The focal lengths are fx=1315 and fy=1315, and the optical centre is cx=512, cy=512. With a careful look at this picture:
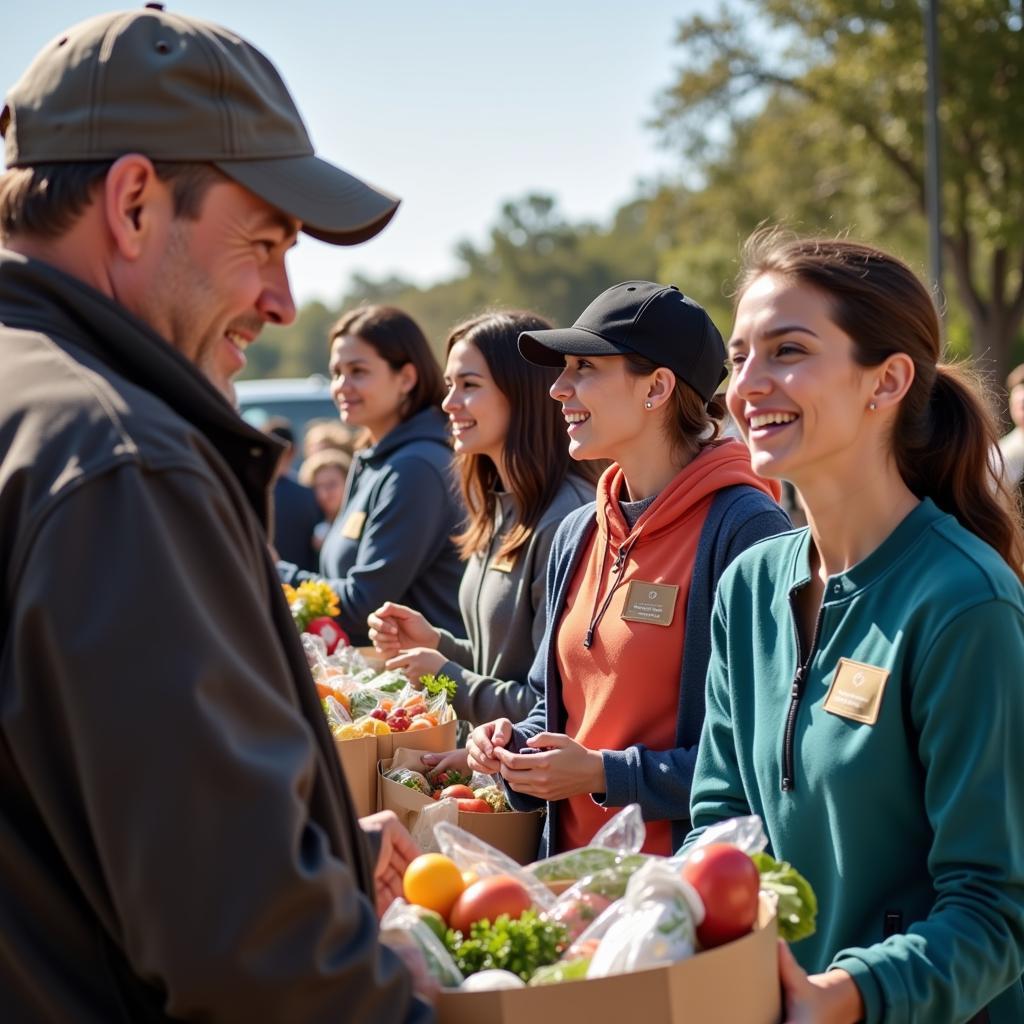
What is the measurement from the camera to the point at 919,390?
2.55 metres

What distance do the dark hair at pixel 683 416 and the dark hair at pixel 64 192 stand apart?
1.91m

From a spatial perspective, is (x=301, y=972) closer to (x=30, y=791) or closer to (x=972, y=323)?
(x=30, y=791)

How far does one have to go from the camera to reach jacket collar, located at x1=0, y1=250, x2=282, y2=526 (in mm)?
1605

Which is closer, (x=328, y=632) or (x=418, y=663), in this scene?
(x=418, y=663)

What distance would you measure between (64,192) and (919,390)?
163 cm

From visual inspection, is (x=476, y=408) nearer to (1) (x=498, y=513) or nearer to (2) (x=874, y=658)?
(1) (x=498, y=513)

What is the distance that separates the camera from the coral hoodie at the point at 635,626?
3.21 meters

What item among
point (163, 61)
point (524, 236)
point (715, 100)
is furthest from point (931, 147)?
point (524, 236)

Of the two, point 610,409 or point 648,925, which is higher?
point 610,409

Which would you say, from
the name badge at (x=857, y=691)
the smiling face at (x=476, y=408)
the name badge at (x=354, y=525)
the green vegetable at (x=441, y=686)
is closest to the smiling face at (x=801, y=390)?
the name badge at (x=857, y=691)

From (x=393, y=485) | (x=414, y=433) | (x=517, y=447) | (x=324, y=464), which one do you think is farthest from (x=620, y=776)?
(x=324, y=464)

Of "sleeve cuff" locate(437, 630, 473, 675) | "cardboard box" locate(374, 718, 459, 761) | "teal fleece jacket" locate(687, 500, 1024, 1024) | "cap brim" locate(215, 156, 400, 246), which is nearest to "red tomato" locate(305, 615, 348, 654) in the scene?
"sleeve cuff" locate(437, 630, 473, 675)

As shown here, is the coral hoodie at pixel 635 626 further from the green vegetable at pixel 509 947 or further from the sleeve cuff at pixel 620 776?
the green vegetable at pixel 509 947

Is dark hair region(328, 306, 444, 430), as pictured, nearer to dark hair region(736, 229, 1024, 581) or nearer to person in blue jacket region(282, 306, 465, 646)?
person in blue jacket region(282, 306, 465, 646)
